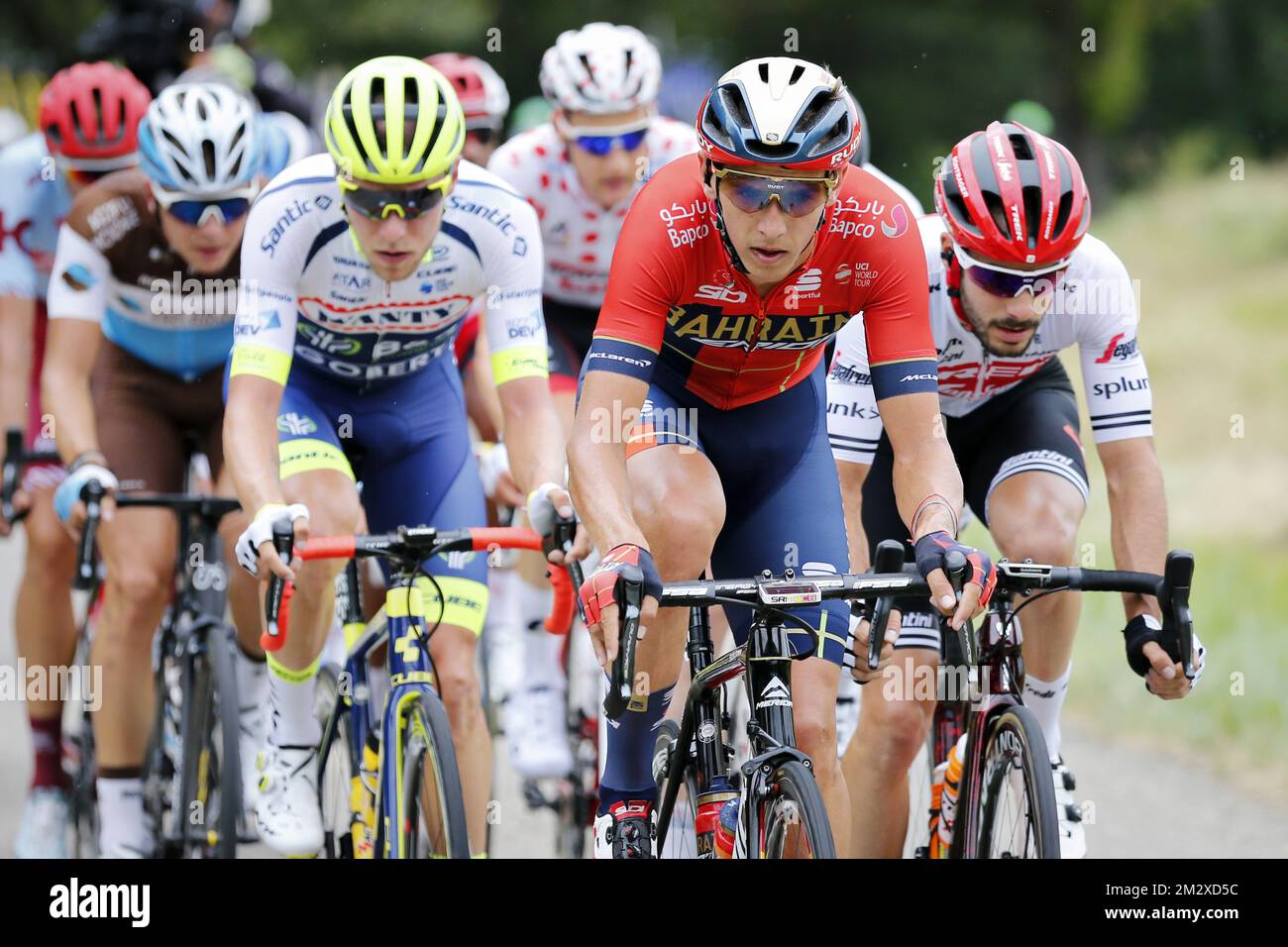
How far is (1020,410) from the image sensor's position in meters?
5.19

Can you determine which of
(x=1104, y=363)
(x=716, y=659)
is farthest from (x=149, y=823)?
(x=1104, y=363)

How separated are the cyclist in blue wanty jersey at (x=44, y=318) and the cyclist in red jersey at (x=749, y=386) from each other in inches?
109

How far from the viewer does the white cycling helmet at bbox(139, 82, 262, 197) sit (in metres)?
5.75

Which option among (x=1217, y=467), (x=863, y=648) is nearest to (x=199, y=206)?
(x=863, y=648)

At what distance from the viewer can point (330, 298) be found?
17.1 ft

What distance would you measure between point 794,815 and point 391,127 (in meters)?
2.16

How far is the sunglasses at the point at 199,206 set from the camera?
5812 millimetres

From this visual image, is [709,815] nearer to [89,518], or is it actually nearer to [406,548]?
[406,548]

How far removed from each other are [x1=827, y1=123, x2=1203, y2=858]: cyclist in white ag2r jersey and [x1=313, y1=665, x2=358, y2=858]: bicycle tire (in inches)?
57.0

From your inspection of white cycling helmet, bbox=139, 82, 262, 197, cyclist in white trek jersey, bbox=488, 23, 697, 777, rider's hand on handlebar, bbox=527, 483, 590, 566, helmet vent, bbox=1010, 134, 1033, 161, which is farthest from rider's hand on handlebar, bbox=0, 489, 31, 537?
helmet vent, bbox=1010, 134, 1033, 161

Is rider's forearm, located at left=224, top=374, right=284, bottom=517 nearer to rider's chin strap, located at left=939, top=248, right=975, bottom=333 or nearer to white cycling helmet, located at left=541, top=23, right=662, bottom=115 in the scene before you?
rider's chin strap, located at left=939, top=248, right=975, bottom=333

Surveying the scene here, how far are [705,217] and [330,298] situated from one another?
4.51ft
